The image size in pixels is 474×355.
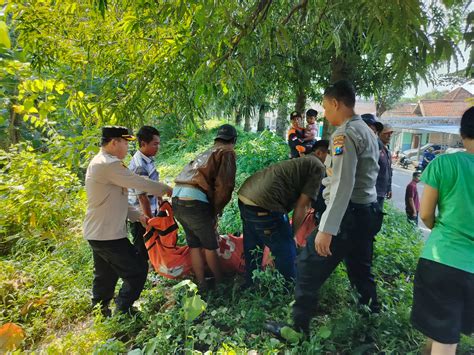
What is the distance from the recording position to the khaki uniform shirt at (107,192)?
2676 mm

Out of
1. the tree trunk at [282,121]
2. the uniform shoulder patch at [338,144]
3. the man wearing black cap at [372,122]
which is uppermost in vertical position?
the tree trunk at [282,121]

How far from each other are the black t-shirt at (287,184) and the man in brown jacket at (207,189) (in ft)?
0.98

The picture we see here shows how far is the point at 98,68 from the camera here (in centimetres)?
288

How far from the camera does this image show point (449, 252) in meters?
1.73

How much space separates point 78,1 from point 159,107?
1065mm

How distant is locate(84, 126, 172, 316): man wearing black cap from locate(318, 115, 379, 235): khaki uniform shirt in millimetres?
1530

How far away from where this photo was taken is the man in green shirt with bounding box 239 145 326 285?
2750 millimetres

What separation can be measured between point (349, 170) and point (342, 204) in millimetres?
217

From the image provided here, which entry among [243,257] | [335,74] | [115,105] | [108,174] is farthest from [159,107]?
[335,74]

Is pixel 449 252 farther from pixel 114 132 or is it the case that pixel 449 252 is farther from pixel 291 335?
pixel 114 132

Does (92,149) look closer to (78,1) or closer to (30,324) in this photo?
(78,1)

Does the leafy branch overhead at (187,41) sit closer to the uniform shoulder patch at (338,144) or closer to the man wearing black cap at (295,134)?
the uniform shoulder patch at (338,144)

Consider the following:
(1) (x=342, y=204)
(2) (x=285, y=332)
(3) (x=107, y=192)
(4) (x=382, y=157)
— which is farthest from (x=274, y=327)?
(4) (x=382, y=157)

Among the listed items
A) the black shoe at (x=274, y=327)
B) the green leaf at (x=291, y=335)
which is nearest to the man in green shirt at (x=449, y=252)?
the green leaf at (x=291, y=335)
